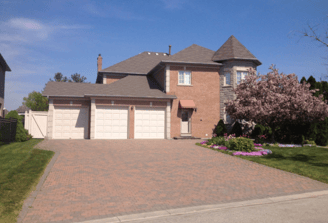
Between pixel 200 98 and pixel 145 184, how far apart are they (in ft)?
57.2

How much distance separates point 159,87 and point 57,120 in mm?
9439

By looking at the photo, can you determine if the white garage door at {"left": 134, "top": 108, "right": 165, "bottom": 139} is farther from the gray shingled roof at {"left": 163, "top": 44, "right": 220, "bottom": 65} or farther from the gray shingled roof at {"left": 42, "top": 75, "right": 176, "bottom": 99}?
the gray shingled roof at {"left": 163, "top": 44, "right": 220, "bottom": 65}

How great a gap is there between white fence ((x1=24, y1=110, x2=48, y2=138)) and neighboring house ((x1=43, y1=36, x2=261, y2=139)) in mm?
527

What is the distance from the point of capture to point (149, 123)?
79.0 ft

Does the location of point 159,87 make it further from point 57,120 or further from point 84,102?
point 57,120

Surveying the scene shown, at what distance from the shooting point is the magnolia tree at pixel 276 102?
19.2m

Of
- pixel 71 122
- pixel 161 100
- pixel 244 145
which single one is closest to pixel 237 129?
pixel 161 100

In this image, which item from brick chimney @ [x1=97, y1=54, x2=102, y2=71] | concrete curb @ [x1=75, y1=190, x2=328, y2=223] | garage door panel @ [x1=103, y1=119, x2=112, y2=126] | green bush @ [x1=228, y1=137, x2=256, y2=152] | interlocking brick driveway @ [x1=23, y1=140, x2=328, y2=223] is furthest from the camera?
brick chimney @ [x1=97, y1=54, x2=102, y2=71]

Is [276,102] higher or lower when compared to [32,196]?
higher

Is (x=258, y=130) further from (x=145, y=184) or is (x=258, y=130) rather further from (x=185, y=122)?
(x=145, y=184)

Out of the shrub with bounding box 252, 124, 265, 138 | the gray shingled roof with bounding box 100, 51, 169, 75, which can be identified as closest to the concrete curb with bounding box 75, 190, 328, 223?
the shrub with bounding box 252, 124, 265, 138

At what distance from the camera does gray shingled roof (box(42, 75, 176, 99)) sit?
23562mm

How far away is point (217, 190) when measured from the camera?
823cm

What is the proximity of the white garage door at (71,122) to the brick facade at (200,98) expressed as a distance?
758 centimetres
